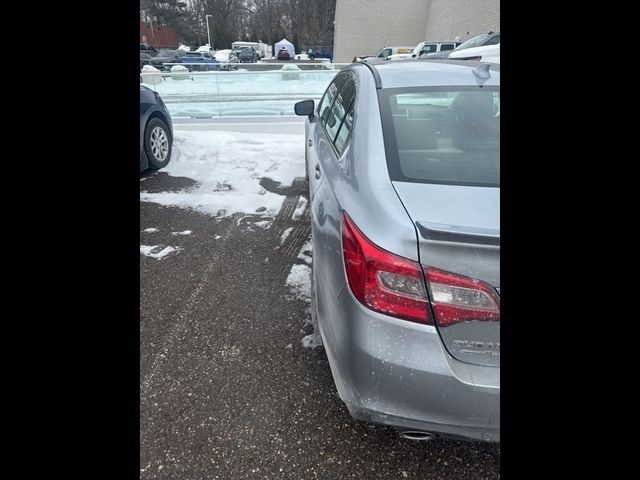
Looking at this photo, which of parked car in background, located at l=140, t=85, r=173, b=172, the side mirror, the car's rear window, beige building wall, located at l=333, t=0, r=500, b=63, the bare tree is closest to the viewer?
the car's rear window

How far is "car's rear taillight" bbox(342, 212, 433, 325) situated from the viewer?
1.18 meters

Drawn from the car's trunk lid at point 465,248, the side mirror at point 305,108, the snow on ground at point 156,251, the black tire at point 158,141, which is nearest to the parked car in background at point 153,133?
the black tire at point 158,141

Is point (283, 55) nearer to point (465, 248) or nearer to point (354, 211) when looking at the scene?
point (354, 211)

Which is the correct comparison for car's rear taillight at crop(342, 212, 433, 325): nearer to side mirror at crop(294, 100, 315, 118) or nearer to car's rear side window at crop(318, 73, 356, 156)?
car's rear side window at crop(318, 73, 356, 156)

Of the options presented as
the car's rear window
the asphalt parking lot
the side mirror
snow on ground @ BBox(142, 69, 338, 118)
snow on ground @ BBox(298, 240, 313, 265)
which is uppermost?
snow on ground @ BBox(142, 69, 338, 118)

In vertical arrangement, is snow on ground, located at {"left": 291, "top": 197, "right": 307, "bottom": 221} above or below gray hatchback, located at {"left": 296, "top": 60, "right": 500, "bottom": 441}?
below

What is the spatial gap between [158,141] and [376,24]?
1332 inches

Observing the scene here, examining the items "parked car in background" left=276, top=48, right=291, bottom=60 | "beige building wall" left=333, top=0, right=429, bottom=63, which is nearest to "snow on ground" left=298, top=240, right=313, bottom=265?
"beige building wall" left=333, top=0, right=429, bottom=63

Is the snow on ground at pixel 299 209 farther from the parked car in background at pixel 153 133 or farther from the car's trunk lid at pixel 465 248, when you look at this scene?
the car's trunk lid at pixel 465 248

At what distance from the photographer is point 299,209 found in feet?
13.5

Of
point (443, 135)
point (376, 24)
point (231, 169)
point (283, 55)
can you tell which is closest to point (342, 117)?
point (443, 135)

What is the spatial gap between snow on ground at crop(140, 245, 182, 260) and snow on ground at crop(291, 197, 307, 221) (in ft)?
4.09
